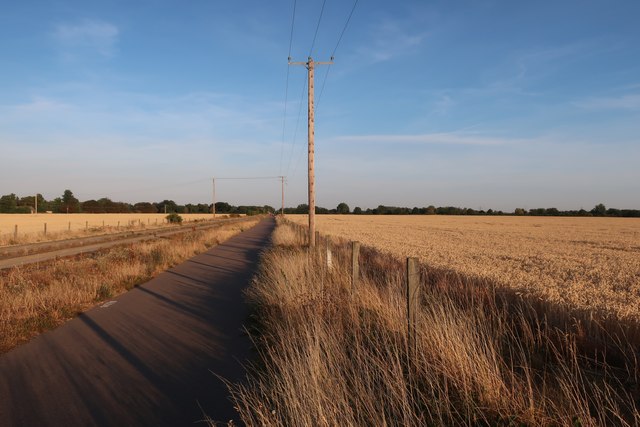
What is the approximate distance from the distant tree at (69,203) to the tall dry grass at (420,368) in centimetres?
12648

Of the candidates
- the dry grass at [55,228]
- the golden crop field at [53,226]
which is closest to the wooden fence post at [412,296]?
the dry grass at [55,228]

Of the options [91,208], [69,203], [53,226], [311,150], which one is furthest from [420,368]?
[69,203]

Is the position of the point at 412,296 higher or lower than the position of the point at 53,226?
higher

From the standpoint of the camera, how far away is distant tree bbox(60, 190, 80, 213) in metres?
117

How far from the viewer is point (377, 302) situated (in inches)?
243

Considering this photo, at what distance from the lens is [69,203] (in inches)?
5246

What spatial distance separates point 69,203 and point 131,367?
5942 inches

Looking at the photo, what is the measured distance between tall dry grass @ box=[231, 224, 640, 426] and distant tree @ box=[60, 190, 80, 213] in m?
126

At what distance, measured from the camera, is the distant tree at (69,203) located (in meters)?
117

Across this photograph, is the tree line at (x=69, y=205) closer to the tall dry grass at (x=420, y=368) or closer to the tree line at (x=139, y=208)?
the tree line at (x=139, y=208)

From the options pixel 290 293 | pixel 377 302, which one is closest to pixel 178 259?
pixel 290 293

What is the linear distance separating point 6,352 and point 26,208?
119 meters

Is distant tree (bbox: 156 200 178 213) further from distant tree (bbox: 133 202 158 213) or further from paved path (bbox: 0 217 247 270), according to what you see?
paved path (bbox: 0 217 247 270)

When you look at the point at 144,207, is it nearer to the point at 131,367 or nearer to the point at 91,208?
the point at 91,208
